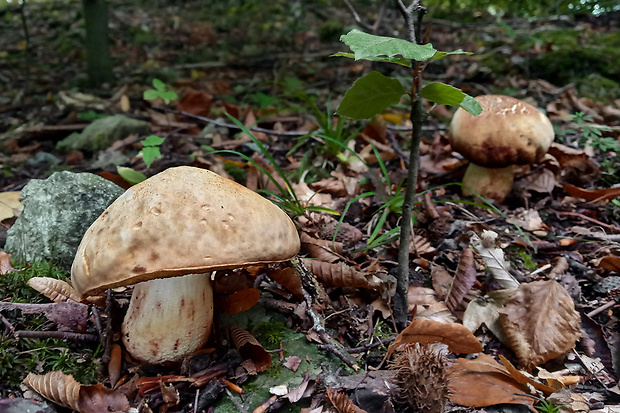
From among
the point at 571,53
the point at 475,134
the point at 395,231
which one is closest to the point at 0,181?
the point at 395,231

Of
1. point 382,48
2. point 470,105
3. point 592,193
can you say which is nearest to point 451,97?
point 470,105

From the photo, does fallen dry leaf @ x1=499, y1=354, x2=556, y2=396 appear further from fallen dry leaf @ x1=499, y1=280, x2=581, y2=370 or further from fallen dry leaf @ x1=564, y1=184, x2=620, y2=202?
fallen dry leaf @ x1=564, y1=184, x2=620, y2=202

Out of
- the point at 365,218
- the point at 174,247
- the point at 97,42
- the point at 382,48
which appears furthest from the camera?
the point at 97,42

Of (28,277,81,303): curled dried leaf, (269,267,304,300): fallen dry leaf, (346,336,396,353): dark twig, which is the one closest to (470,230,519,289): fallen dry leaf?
(346,336,396,353): dark twig

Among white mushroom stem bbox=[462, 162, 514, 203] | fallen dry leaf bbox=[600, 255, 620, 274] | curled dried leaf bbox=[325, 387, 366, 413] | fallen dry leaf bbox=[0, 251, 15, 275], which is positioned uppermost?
white mushroom stem bbox=[462, 162, 514, 203]

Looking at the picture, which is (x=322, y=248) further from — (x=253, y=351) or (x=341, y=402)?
(x=341, y=402)
